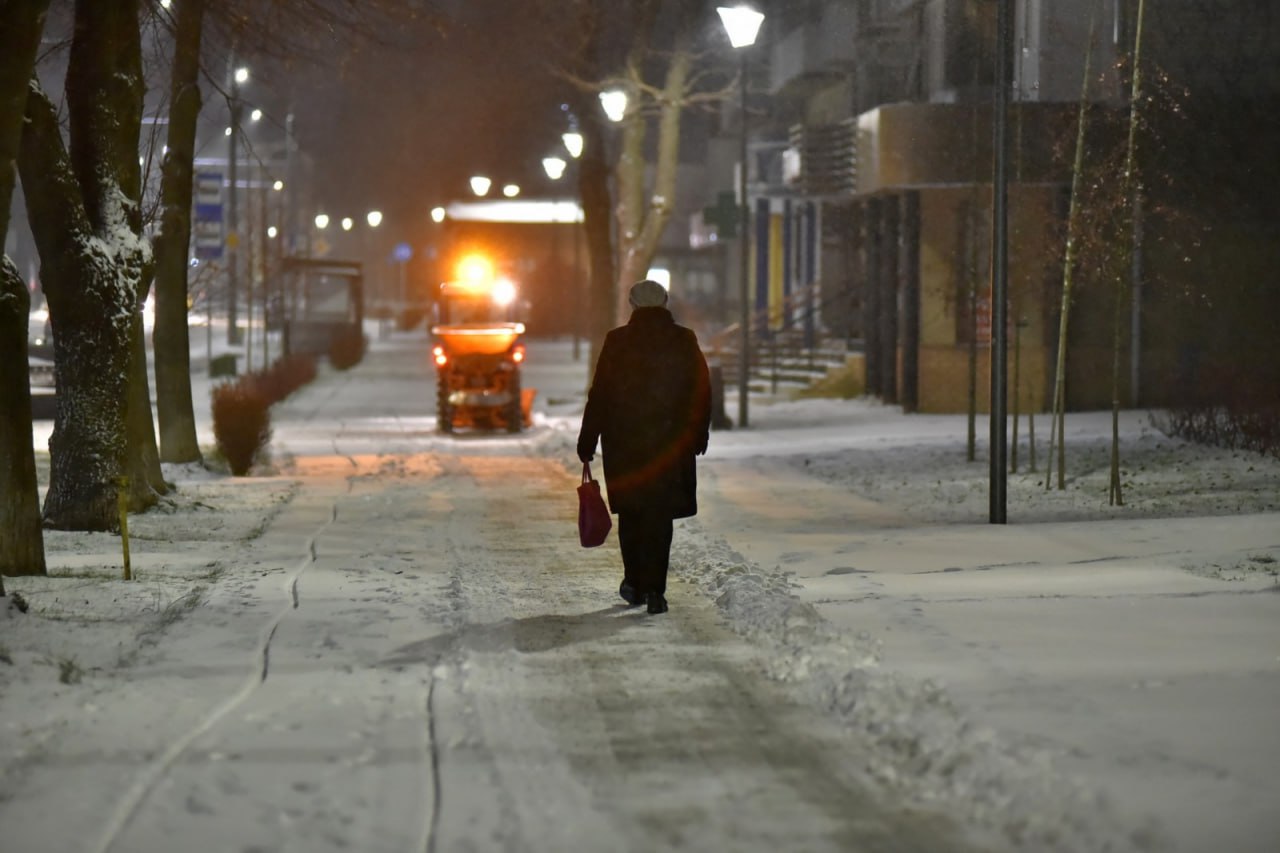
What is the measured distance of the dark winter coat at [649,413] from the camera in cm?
991

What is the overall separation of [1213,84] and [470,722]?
57.2 feet

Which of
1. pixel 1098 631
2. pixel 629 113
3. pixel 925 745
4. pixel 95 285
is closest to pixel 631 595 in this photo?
pixel 1098 631

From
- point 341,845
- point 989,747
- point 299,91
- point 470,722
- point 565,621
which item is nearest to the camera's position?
point 341,845

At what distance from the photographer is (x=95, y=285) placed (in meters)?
14.2

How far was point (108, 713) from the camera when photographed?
24.3 feet

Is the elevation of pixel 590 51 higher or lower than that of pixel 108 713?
higher

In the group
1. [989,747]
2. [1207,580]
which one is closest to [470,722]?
[989,747]

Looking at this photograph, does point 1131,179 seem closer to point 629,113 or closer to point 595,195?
point 629,113

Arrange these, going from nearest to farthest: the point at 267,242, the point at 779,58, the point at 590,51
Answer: the point at 590,51
the point at 779,58
the point at 267,242

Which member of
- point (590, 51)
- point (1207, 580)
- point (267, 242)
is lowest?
point (1207, 580)

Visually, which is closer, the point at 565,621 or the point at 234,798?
the point at 234,798

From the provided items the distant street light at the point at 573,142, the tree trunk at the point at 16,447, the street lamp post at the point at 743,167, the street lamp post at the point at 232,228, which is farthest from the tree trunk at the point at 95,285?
the distant street light at the point at 573,142

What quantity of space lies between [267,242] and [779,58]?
38.7ft

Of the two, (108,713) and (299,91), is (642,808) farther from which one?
(299,91)
